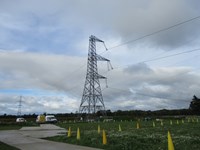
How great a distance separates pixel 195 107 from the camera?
12988 cm

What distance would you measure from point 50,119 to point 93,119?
13.5 m

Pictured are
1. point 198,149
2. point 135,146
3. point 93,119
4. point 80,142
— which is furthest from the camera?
point 93,119

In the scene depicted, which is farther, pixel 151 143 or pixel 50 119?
pixel 50 119

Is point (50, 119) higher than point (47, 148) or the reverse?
higher

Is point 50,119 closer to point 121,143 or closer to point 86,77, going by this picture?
point 86,77

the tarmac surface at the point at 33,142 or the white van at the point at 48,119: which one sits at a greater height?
the white van at the point at 48,119

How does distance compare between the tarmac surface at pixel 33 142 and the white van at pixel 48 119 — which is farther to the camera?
the white van at pixel 48 119

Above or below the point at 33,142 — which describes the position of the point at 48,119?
above

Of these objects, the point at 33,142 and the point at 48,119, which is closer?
the point at 33,142

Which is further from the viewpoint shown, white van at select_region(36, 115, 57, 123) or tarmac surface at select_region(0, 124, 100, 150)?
white van at select_region(36, 115, 57, 123)

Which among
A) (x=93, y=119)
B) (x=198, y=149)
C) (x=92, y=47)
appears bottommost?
(x=198, y=149)

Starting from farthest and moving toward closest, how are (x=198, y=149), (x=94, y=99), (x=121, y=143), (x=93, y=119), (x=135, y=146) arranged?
(x=93, y=119) < (x=94, y=99) < (x=121, y=143) < (x=135, y=146) < (x=198, y=149)

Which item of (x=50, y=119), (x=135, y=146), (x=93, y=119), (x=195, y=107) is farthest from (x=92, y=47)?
(x=195, y=107)

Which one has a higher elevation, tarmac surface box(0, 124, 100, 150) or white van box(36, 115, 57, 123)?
white van box(36, 115, 57, 123)
